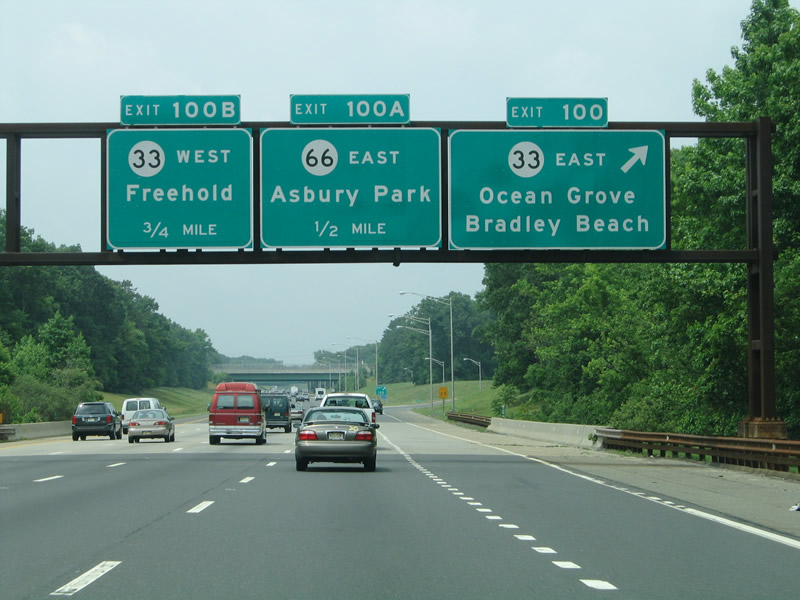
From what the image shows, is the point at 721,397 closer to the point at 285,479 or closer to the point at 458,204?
the point at 458,204

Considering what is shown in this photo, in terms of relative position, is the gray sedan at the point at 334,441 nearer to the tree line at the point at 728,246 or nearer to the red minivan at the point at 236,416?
the tree line at the point at 728,246

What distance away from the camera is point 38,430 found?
52500mm

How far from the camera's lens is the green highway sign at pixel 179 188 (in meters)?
26.8

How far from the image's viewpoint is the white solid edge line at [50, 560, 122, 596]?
29.7 ft

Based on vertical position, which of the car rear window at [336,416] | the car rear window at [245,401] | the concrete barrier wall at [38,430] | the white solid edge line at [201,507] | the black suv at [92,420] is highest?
the car rear window at [336,416]

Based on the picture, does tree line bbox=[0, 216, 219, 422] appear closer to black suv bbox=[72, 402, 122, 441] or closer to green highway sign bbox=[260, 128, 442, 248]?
black suv bbox=[72, 402, 122, 441]

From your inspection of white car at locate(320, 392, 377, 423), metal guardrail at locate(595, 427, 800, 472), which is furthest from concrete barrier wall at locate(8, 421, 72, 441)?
metal guardrail at locate(595, 427, 800, 472)

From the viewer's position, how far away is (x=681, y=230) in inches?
1524

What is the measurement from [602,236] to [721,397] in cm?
1413

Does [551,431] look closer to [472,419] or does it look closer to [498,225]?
[498,225]

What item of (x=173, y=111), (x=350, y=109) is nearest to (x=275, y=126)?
(x=350, y=109)

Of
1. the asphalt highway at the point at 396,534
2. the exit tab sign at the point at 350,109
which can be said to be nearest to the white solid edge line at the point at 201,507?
the asphalt highway at the point at 396,534

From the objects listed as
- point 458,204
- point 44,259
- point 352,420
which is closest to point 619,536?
point 352,420

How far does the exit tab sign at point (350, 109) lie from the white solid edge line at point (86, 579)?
58.4 feet
